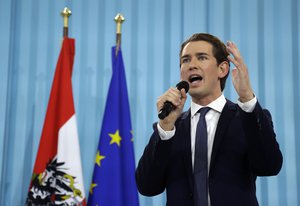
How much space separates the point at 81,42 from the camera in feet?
10.3

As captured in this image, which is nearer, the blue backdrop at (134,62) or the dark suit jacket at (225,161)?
the dark suit jacket at (225,161)

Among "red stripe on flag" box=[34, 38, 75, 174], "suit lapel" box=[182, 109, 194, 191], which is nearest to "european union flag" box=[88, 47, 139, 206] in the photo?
"red stripe on flag" box=[34, 38, 75, 174]

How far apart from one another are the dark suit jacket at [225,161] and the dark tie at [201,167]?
20 millimetres

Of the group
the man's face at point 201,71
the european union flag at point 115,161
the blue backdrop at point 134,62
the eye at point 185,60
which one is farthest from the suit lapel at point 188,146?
the blue backdrop at point 134,62

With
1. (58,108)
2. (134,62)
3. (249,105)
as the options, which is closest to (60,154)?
(58,108)

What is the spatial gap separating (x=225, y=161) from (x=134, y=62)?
1.63 metres

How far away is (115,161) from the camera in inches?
104

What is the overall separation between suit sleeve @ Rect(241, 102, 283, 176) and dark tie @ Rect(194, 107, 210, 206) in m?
0.18

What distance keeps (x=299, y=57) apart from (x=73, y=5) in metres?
1.69

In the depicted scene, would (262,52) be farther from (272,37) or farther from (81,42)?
(81,42)

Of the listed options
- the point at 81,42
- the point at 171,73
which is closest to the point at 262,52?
the point at 171,73

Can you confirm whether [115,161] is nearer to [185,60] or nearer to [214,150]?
[185,60]

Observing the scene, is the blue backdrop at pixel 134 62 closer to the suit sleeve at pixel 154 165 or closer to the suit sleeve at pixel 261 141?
the suit sleeve at pixel 154 165

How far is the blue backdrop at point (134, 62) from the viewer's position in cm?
298
